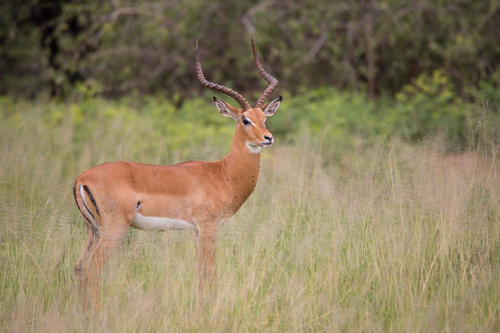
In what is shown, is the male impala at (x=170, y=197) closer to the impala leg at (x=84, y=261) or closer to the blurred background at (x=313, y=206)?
the impala leg at (x=84, y=261)

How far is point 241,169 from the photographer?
4.54 m

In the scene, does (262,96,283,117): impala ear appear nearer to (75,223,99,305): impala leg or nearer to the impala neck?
the impala neck

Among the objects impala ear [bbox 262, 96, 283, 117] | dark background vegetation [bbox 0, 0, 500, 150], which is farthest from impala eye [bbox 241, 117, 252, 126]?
dark background vegetation [bbox 0, 0, 500, 150]

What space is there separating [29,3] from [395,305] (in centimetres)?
1354

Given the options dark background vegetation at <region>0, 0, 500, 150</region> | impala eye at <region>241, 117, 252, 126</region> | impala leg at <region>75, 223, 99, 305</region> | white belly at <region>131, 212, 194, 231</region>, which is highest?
dark background vegetation at <region>0, 0, 500, 150</region>

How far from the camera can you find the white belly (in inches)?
158

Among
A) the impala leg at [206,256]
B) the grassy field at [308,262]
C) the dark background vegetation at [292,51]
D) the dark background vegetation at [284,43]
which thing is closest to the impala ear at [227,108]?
the grassy field at [308,262]

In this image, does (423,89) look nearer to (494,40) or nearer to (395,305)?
(494,40)

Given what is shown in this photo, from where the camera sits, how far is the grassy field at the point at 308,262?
10.5 ft

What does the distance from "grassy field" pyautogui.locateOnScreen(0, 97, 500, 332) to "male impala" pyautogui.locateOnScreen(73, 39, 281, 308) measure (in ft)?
0.41

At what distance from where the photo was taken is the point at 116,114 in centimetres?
1027

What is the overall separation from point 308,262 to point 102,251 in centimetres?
156

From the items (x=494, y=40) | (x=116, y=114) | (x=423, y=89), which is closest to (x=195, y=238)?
(x=116, y=114)

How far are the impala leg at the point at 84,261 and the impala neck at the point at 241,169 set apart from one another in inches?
47.5
